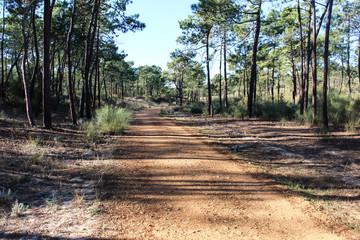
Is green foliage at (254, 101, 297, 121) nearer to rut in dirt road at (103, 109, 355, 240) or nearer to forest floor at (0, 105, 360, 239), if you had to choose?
forest floor at (0, 105, 360, 239)

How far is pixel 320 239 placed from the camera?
2.86m

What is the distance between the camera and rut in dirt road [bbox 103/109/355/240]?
299cm

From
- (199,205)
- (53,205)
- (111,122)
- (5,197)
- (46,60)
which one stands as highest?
(46,60)

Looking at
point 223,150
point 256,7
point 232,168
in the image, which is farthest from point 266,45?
point 232,168

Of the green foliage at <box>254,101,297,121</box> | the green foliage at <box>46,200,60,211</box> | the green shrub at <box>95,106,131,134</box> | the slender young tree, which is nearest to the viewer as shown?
the green foliage at <box>46,200,60,211</box>

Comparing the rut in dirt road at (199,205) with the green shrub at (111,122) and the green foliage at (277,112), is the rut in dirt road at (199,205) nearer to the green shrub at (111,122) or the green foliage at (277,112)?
the green shrub at (111,122)

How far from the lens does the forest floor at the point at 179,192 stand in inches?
119

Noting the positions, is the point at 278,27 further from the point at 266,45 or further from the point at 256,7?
the point at 266,45

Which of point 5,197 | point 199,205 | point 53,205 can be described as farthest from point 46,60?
point 199,205

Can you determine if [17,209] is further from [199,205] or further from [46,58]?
[46,58]

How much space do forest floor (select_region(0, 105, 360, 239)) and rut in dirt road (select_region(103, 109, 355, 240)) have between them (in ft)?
0.05

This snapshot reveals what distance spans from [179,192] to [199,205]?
614 mm

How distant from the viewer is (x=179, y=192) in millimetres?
4219

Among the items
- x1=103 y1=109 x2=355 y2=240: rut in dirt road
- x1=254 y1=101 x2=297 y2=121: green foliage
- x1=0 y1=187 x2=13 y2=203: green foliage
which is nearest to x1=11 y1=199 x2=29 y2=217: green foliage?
x1=0 y1=187 x2=13 y2=203: green foliage
